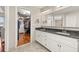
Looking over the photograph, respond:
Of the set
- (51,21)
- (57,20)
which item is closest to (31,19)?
(51,21)

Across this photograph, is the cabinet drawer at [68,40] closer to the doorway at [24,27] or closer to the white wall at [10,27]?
the white wall at [10,27]

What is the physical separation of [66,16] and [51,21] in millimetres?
1015

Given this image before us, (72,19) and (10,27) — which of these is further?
(10,27)

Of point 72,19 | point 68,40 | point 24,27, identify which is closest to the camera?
point 68,40

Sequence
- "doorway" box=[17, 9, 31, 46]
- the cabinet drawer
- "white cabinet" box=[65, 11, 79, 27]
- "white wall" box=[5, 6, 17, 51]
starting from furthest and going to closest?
"doorway" box=[17, 9, 31, 46] < "white wall" box=[5, 6, 17, 51] < "white cabinet" box=[65, 11, 79, 27] < the cabinet drawer

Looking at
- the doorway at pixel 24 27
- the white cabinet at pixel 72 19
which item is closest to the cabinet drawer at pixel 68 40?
the white cabinet at pixel 72 19

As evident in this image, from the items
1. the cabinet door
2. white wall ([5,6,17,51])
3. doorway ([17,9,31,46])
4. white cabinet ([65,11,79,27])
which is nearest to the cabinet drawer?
the cabinet door

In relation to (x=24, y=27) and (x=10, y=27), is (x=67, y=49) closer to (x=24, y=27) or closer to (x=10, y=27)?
(x=10, y=27)

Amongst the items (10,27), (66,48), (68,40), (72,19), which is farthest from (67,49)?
(10,27)

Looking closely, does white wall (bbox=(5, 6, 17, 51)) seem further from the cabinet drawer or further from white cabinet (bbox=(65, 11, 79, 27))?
white cabinet (bbox=(65, 11, 79, 27))

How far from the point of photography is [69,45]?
223 centimetres

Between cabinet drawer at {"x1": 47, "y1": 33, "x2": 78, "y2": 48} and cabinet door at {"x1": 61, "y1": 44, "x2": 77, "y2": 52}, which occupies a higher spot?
cabinet drawer at {"x1": 47, "y1": 33, "x2": 78, "y2": 48}

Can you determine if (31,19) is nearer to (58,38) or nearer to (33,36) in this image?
(33,36)
